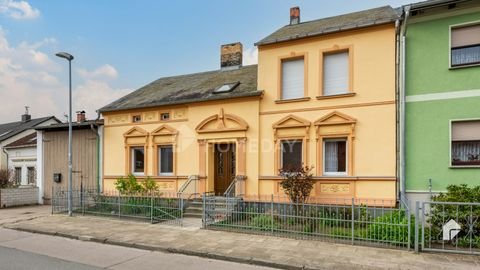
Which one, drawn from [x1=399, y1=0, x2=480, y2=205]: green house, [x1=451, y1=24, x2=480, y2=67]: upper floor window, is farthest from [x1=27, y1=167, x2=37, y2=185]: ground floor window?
[x1=451, y1=24, x2=480, y2=67]: upper floor window

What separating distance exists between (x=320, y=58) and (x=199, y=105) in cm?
512

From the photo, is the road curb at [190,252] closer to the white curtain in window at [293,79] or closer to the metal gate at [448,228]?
the metal gate at [448,228]

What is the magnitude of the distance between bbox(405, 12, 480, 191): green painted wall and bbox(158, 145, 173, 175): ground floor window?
9269mm

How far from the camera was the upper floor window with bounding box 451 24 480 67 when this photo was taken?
9.59 m

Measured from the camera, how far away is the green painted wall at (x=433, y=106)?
9.52m

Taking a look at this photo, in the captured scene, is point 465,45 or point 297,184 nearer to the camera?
point 465,45

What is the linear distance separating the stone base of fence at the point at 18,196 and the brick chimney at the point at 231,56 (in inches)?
461

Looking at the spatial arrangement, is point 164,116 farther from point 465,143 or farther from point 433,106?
point 465,143

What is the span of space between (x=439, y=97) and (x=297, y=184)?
4.99 metres

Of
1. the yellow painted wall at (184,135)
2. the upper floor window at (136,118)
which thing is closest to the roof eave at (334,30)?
the yellow painted wall at (184,135)

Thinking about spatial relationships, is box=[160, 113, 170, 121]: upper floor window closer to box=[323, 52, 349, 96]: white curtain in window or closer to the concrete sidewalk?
the concrete sidewalk

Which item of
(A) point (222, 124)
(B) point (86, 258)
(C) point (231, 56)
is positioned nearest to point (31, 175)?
(A) point (222, 124)

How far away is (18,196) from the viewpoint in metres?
16.3

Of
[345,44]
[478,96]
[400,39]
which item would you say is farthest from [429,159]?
[345,44]
